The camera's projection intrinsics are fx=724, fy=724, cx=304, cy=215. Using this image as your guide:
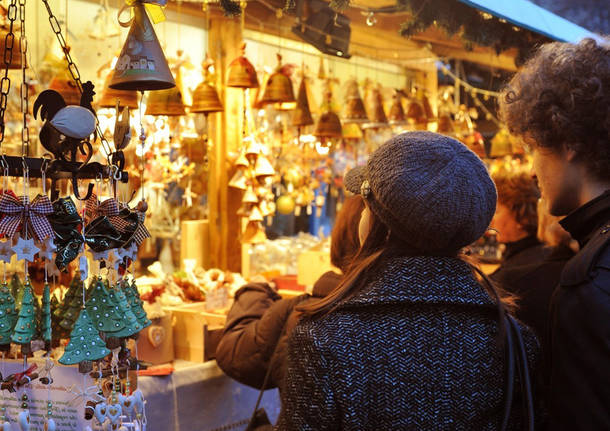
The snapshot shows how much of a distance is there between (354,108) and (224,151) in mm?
891

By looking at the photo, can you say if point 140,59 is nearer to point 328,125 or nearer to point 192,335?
point 192,335

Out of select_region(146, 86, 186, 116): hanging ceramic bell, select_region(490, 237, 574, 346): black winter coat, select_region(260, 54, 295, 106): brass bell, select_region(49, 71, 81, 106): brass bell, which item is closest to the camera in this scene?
select_region(490, 237, 574, 346): black winter coat

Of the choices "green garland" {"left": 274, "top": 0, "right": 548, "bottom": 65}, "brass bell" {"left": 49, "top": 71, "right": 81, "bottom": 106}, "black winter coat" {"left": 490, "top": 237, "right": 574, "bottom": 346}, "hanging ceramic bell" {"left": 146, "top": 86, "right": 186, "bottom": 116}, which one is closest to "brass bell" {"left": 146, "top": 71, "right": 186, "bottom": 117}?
"hanging ceramic bell" {"left": 146, "top": 86, "right": 186, "bottom": 116}

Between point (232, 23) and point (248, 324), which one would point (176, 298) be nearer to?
point (248, 324)

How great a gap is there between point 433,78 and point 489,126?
798 millimetres

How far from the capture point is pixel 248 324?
2650 millimetres

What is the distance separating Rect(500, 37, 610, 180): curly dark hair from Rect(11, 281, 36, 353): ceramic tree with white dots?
1.21 metres

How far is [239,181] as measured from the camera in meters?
4.01

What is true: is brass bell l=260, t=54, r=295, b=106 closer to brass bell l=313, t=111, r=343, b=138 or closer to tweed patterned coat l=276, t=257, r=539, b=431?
brass bell l=313, t=111, r=343, b=138

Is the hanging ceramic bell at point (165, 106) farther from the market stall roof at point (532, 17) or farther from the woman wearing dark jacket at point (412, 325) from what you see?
the woman wearing dark jacket at point (412, 325)

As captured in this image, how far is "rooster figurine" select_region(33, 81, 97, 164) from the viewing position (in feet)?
5.23

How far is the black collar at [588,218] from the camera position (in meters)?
1.61

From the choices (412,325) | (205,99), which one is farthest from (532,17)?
(412,325)

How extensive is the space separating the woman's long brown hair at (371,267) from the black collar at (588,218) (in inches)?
11.6
